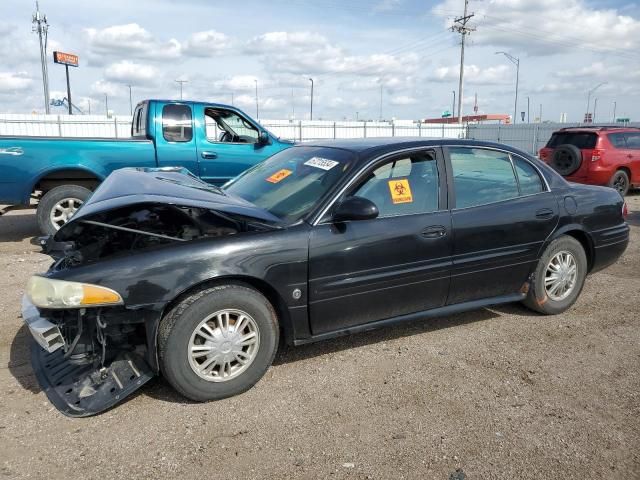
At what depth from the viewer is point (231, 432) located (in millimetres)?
2824

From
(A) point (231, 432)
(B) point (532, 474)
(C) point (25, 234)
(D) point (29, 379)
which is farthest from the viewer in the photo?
(C) point (25, 234)

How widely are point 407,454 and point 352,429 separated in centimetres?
35

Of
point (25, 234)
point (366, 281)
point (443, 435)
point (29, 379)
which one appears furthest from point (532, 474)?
point (25, 234)

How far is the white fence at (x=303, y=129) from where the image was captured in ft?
73.7

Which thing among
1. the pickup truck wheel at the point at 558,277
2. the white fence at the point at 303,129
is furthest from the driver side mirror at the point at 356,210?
the white fence at the point at 303,129

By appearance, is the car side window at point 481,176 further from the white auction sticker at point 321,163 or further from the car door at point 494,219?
the white auction sticker at point 321,163

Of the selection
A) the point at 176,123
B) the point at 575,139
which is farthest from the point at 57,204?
the point at 575,139

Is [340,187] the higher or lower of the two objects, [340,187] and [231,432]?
the higher

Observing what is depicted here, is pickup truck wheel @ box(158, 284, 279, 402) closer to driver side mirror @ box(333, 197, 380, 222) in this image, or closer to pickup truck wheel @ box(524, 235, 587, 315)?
driver side mirror @ box(333, 197, 380, 222)

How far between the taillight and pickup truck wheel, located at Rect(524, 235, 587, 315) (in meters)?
7.49

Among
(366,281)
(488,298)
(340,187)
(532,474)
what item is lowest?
(532,474)

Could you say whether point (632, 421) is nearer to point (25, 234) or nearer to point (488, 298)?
point (488, 298)

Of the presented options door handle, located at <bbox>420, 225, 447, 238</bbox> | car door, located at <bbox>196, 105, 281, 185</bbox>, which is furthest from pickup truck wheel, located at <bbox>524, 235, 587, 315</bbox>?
car door, located at <bbox>196, 105, 281, 185</bbox>

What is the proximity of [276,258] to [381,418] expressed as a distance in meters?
1.13
